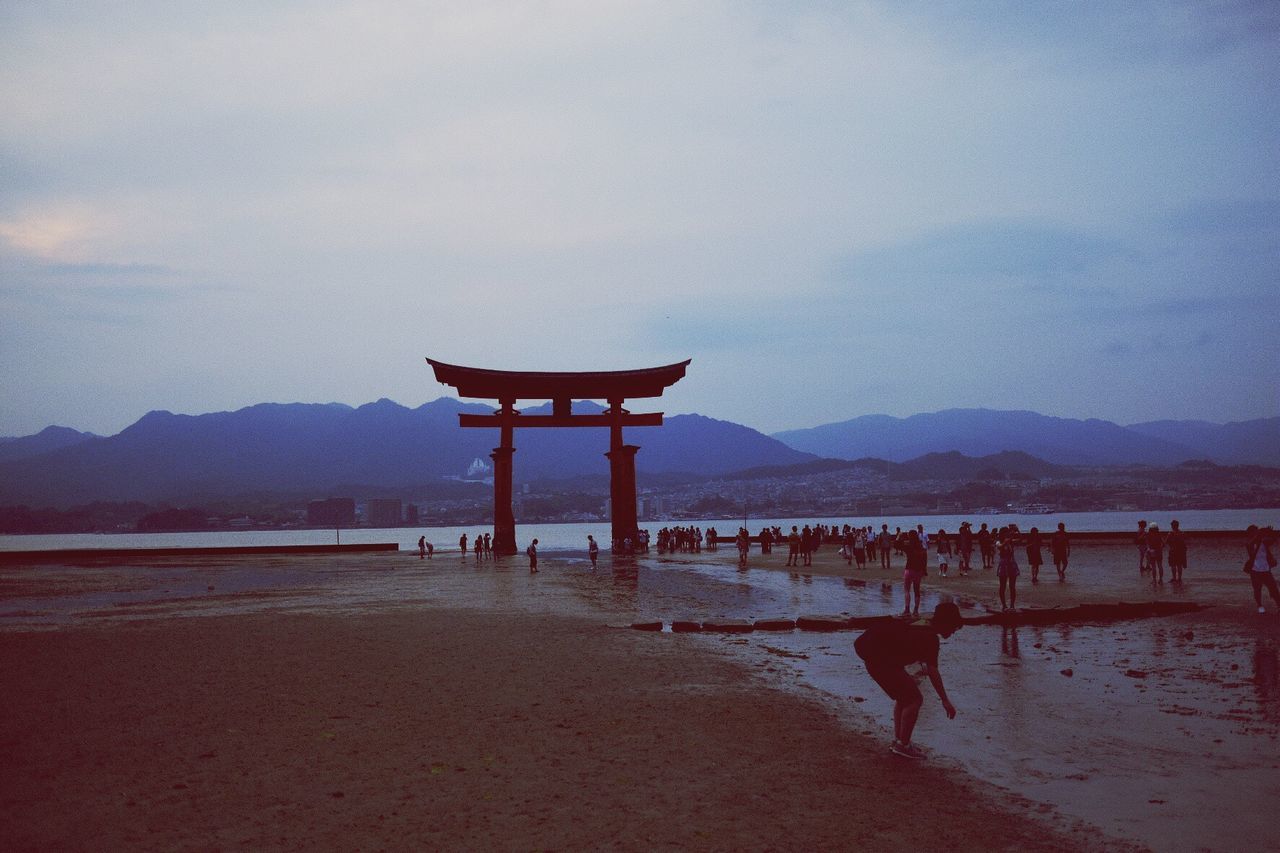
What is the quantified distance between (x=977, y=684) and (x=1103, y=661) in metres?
2.74

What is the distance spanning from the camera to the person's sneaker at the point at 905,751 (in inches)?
304

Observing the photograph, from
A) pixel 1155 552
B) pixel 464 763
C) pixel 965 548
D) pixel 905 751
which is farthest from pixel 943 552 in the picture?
pixel 464 763

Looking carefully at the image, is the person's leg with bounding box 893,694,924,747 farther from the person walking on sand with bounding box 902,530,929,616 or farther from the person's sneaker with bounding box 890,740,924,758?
the person walking on sand with bounding box 902,530,929,616

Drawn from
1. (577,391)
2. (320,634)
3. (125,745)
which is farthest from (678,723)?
(577,391)

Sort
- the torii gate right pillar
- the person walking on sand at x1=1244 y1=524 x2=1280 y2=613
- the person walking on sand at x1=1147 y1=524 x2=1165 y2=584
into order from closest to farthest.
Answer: the person walking on sand at x1=1244 y1=524 x2=1280 y2=613
the person walking on sand at x1=1147 y1=524 x2=1165 y2=584
the torii gate right pillar

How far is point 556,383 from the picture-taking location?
47.8 metres

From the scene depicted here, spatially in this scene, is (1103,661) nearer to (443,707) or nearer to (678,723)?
(678,723)

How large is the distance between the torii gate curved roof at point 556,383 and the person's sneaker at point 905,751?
39.5 metres

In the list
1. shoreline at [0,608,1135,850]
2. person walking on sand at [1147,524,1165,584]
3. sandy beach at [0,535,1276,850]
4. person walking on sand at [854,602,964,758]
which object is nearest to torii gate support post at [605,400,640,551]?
person walking on sand at [1147,524,1165,584]

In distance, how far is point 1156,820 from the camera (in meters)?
6.04

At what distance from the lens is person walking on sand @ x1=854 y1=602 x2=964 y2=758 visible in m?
7.61

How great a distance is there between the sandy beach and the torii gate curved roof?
29644 mm

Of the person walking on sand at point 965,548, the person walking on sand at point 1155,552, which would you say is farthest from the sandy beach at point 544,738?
the person walking on sand at point 965,548

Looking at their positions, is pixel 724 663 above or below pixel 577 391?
below
